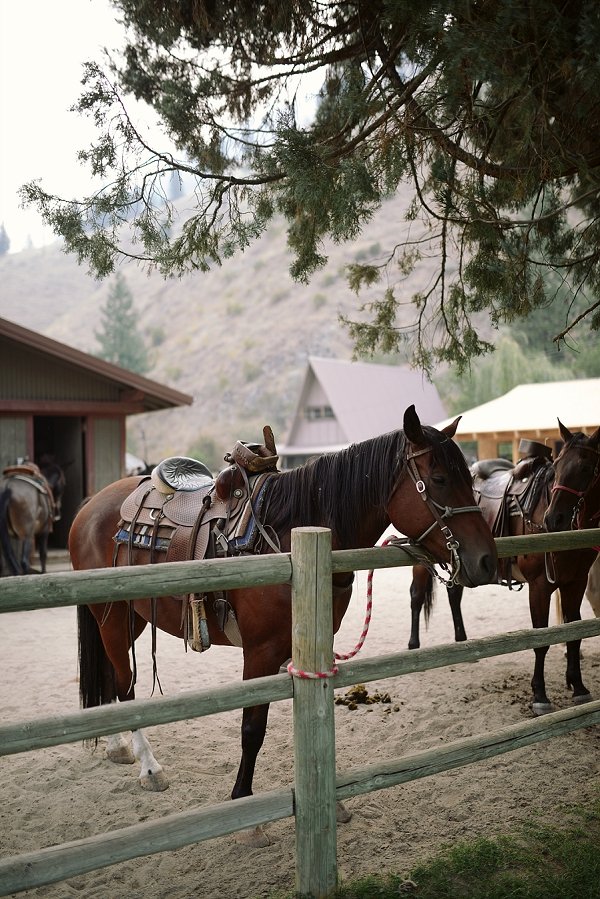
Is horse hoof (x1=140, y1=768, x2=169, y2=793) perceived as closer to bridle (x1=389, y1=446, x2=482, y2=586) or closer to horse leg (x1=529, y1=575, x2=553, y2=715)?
bridle (x1=389, y1=446, x2=482, y2=586)

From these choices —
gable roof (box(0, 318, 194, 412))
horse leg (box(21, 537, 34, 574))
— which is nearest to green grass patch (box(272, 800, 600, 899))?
horse leg (box(21, 537, 34, 574))

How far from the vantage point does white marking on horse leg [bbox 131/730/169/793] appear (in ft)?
11.3

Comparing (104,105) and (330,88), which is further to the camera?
(330,88)

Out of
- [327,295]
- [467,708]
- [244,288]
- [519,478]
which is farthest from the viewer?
[244,288]

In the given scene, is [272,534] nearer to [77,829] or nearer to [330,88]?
[77,829]

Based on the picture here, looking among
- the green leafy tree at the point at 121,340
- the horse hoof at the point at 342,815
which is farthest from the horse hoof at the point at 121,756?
the green leafy tree at the point at 121,340

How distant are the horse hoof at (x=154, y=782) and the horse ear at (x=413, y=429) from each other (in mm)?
2142

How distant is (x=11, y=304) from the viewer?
8756 centimetres

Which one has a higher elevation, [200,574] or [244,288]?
[244,288]

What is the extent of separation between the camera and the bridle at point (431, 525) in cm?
254

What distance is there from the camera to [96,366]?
12.0 m

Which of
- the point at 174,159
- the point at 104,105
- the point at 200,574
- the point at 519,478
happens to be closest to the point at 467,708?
the point at 519,478

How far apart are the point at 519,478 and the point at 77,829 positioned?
3607 millimetres

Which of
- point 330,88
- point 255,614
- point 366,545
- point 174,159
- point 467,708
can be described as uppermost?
point 330,88
